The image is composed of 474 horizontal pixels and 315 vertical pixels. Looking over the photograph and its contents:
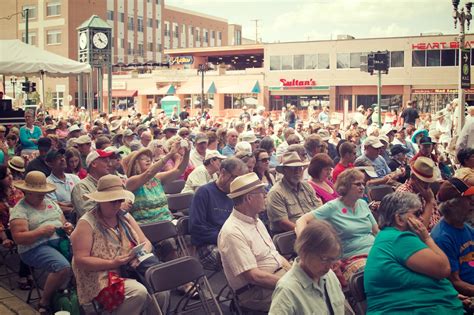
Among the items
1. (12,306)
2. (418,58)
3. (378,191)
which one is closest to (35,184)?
(12,306)

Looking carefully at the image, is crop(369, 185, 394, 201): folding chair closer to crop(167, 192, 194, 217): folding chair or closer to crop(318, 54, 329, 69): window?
crop(167, 192, 194, 217): folding chair

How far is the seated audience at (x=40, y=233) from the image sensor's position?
5.52m

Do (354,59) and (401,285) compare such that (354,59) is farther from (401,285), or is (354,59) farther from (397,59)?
(401,285)

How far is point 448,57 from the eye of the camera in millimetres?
50250

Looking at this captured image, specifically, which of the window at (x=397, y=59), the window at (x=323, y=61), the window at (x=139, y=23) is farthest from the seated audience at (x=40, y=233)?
the window at (x=139, y=23)

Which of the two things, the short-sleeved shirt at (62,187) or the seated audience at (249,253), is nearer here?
the seated audience at (249,253)

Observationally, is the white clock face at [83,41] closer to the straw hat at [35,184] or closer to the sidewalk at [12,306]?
the sidewalk at [12,306]

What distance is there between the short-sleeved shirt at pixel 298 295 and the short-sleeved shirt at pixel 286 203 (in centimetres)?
270

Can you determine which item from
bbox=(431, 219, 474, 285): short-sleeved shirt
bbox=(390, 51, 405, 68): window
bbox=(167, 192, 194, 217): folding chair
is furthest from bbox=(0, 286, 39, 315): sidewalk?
bbox=(390, 51, 405, 68): window

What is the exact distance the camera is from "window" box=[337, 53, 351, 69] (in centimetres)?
5447

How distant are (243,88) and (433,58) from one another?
17.9m

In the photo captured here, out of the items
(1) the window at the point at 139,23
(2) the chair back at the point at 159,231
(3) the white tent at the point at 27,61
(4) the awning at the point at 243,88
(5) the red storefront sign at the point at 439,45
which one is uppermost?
(1) the window at the point at 139,23

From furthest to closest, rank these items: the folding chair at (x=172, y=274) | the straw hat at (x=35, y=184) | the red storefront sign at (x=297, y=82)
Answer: the red storefront sign at (x=297, y=82) < the straw hat at (x=35, y=184) < the folding chair at (x=172, y=274)

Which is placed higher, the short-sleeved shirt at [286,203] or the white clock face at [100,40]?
the white clock face at [100,40]
